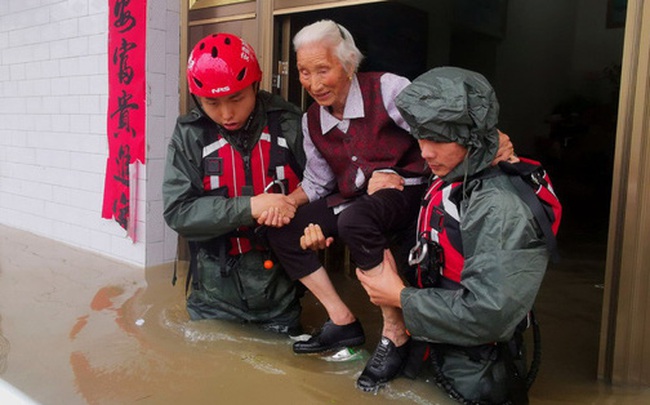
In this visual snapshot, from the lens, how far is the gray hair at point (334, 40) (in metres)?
2.30

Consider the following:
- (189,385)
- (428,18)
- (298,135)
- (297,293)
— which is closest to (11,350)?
(189,385)

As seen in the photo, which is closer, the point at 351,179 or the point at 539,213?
the point at 539,213

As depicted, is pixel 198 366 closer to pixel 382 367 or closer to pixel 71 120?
pixel 382 367

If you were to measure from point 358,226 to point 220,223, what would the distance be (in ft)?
2.39

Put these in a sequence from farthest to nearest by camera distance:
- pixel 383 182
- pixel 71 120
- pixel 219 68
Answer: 1. pixel 71 120
2. pixel 219 68
3. pixel 383 182

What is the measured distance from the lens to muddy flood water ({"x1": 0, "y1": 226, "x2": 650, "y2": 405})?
2.13 meters

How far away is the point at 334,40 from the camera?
7.63ft

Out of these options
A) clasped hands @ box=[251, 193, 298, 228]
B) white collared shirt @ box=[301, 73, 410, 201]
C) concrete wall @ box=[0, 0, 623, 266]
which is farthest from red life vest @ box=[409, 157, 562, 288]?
concrete wall @ box=[0, 0, 623, 266]

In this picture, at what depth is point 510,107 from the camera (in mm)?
7590

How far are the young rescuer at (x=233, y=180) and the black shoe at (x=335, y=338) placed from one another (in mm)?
304

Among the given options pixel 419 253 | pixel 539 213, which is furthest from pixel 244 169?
pixel 539 213

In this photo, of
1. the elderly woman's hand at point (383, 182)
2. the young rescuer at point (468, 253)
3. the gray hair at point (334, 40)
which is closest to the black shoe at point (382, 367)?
the young rescuer at point (468, 253)

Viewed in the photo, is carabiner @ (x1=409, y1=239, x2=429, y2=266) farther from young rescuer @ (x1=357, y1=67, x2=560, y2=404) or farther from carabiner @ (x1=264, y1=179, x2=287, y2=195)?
carabiner @ (x1=264, y1=179, x2=287, y2=195)

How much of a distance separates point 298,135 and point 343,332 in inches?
37.8
